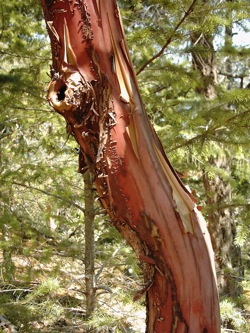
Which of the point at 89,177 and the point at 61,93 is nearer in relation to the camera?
the point at 61,93

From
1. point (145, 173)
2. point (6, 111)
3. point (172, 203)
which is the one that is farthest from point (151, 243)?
point (6, 111)

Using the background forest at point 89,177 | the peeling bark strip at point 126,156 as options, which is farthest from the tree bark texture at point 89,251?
the peeling bark strip at point 126,156

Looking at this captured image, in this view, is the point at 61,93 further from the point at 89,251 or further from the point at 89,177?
the point at 89,251

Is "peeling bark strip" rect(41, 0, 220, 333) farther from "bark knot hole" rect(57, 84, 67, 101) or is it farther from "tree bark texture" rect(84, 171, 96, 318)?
"tree bark texture" rect(84, 171, 96, 318)

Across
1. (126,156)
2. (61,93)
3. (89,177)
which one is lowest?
(126,156)

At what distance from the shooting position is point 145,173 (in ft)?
5.41

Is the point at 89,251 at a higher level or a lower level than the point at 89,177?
lower

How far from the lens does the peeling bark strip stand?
160 centimetres

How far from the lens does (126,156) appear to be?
64.4 inches

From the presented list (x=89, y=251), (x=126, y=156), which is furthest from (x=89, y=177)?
(x=126, y=156)

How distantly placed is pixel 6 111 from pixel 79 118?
2.98 meters

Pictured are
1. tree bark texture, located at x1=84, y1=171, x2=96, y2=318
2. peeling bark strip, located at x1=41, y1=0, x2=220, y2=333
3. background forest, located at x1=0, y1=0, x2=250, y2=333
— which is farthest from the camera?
tree bark texture, located at x1=84, y1=171, x2=96, y2=318

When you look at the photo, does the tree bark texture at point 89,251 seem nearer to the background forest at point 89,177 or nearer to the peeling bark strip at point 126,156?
the background forest at point 89,177

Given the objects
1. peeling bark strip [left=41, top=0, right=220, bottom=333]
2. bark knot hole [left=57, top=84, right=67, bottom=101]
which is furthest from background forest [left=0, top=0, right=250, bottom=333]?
bark knot hole [left=57, top=84, right=67, bottom=101]
